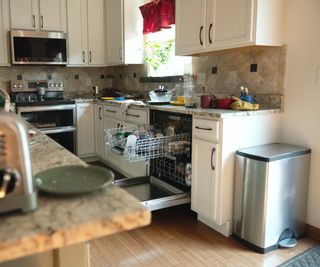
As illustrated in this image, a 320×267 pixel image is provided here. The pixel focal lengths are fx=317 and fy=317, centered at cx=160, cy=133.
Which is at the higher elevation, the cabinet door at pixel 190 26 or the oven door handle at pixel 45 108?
the cabinet door at pixel 190 26

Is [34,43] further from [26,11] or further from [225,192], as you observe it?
[225,192]

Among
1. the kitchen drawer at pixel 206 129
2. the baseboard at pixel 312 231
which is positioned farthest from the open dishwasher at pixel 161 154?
the baseboard at pixel 312 231

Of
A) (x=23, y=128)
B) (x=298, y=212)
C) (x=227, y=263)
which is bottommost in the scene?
(x=227, y=263)

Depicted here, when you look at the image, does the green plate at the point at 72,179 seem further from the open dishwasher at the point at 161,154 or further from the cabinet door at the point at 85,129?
the cabinet door at the point at 85,129

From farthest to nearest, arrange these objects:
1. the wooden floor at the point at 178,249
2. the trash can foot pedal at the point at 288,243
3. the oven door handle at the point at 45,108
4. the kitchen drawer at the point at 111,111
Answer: the oven door handle at the point at 45,108 < the kitchen drawer at the point at 111,111 < the trash can foot pedal at the point at 288,243 < the wooden floor at the point at 178,249

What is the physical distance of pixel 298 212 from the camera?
2279 millimetres

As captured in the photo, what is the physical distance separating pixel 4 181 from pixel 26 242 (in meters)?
0.13

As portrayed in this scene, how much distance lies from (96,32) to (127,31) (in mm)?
664

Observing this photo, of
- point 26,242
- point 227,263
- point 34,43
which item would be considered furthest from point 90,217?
point 34,43

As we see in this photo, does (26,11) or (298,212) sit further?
(26,11)

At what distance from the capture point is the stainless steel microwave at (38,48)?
392cm

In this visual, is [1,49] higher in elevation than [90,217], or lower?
higher

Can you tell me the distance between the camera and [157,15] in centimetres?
366

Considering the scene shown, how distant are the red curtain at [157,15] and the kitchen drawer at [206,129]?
5.19ft
